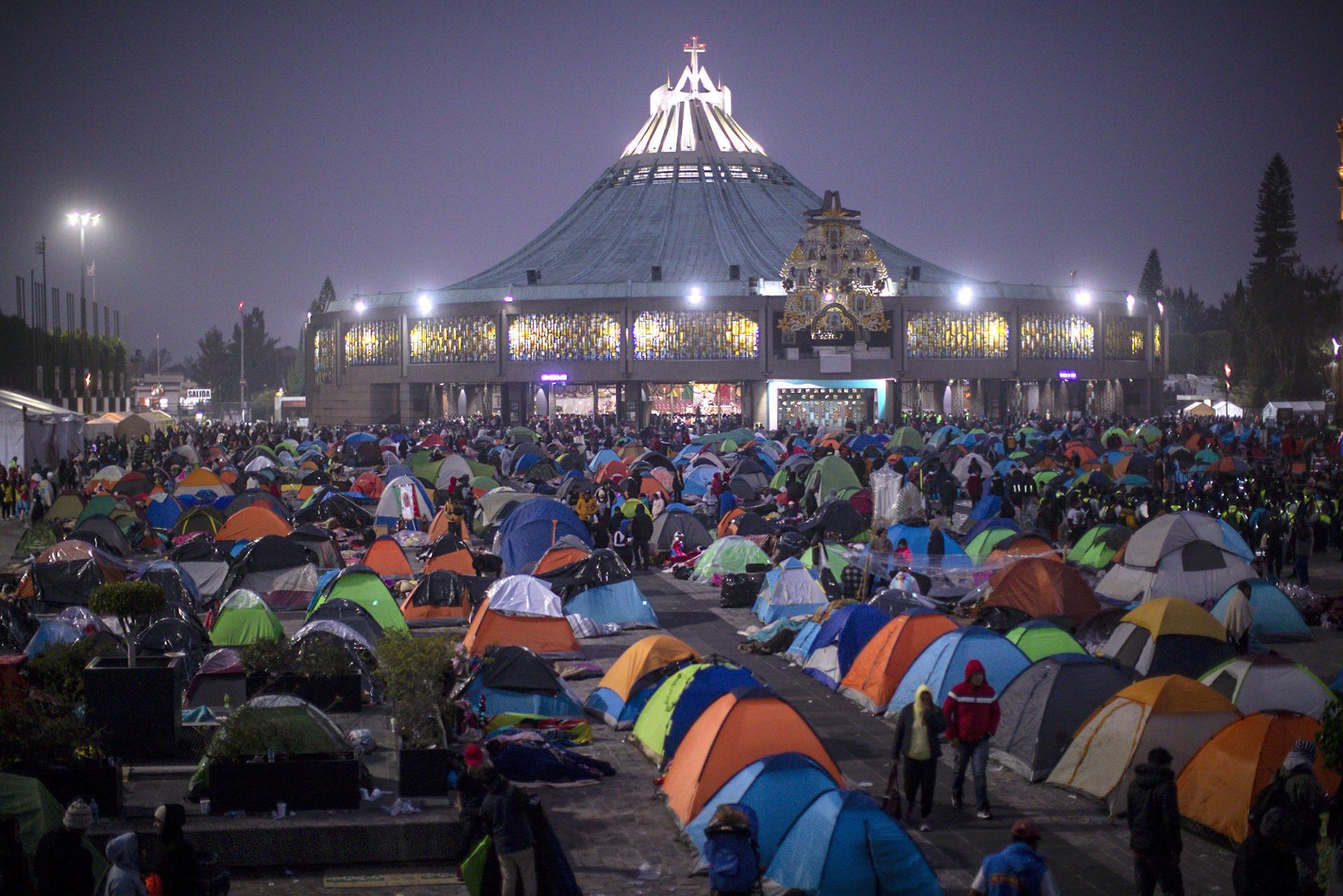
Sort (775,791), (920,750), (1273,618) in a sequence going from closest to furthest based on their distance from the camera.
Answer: (775,791), (920,750), (1273,618)

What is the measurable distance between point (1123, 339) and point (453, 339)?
3237 centimetres

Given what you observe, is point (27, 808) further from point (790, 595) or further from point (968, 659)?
point (790, 595)

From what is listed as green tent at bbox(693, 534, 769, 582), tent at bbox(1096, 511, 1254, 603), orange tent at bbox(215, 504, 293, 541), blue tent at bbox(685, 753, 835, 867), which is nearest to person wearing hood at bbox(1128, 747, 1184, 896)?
blue tent at bbox(685, 753, 835, 867)

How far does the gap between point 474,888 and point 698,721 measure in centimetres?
272

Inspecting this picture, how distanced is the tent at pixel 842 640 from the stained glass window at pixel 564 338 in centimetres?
5202

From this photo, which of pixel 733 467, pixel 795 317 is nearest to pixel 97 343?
pixel 795 317

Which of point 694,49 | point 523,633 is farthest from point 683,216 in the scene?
point 523,633

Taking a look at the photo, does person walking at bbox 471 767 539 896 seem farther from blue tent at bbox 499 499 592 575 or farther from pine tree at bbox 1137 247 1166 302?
pine tree at bbox 1137 247 1166 302

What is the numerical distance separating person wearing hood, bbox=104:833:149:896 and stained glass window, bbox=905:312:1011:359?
60.6 meters

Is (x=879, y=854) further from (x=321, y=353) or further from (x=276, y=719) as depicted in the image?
(x=321, y=353)

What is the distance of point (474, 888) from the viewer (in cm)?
815

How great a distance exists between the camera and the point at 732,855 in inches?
307

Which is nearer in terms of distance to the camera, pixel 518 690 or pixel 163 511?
pixel 518 690

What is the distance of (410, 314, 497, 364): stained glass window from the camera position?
68500 mm
